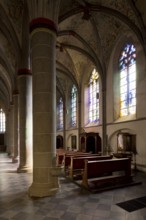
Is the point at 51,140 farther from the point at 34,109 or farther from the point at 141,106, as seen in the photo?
the point at 141,106

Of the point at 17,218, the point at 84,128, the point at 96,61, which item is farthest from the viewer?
the point at 84,128

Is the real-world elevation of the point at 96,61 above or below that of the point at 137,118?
above

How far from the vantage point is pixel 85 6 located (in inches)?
405

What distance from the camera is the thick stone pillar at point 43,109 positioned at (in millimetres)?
5742

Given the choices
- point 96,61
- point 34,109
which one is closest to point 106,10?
point 96,61

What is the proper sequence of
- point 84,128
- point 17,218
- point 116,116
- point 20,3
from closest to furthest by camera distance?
point 17,218
point 20,3
point 116,116
point 84,128

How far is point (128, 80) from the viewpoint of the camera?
11.6 meters

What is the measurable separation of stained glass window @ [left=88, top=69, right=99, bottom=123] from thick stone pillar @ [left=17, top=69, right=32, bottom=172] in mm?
6704

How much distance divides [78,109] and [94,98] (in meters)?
2.47

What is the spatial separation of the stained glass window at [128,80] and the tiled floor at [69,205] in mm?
5824

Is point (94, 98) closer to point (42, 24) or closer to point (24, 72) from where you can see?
point (24, 72)

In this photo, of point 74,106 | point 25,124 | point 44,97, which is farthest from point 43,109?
point 74,106

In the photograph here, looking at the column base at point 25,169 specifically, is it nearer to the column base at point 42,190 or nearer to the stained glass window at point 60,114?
the column base at point 42,190

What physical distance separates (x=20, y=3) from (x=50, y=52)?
4736 millimetres
